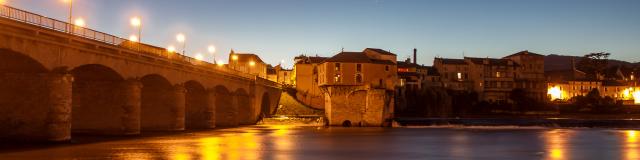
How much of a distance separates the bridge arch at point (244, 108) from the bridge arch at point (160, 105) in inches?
1023

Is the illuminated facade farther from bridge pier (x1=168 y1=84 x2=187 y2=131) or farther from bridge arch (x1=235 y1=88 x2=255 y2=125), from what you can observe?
bridge pier (x1=168 y1=84 x2=187 y2=131)

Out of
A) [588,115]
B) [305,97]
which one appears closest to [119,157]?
[305,97]

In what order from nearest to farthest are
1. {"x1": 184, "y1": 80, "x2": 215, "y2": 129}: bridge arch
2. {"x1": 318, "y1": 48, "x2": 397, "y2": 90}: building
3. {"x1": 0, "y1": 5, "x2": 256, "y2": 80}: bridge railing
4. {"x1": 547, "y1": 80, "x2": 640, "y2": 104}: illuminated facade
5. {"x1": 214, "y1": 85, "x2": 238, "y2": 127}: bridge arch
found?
{"x1": 0, "y1": 5, "x2": 256, "y2": 80}: bridge railing
{"x1": 184, "y1": 80, "x2": 215, "y2": 129}: bridge arch
{"x1": 214, "y1": 85, "x2": 238, "y2": 127}: bridge arch
{"x1": 318, "y1": 48, "x2": 397, "y2": 90}: building
{"x1": 547, "y1": 80, "x2": 640, "y2": 104}: illuminated facade

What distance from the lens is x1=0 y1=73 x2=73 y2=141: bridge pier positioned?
37594 millimetres

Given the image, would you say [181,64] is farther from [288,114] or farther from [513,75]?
[513,75]

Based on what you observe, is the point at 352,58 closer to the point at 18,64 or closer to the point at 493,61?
the point at 18,64

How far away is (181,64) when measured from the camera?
6091cm

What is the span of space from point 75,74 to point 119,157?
62.0 feet

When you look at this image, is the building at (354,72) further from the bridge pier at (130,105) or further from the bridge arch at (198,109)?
the bridge pier at (130,105)

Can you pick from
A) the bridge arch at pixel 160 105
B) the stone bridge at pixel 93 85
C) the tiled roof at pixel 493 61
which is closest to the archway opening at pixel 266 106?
the stone bridge at pixel 93 85

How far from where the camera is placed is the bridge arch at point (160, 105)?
60.9 m

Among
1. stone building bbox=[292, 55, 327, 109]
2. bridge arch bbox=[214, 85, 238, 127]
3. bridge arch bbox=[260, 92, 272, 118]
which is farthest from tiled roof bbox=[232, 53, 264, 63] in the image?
bridge arch bbox=[214, 85, 238, 127]

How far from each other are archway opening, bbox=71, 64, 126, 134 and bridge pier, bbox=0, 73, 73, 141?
10993mm

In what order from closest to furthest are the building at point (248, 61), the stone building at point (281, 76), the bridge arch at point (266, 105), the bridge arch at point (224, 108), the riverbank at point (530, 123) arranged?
the bridge arch at point (224, 108)
the riverbank at point (530, 123)
the bridge arch at point (266, 105)
the building at point (248, 61)
the stone building at point (281, 76)
